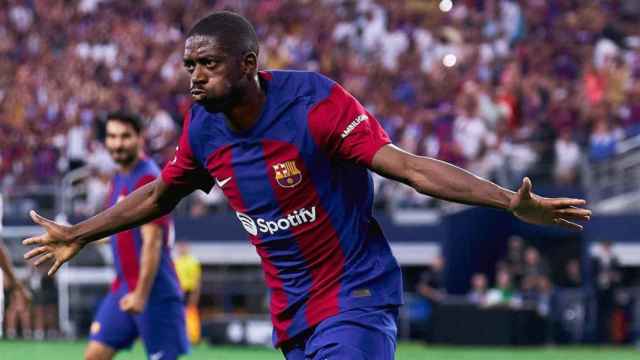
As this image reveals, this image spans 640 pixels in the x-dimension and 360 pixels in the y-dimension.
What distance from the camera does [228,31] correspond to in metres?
5.49

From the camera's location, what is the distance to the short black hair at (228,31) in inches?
215

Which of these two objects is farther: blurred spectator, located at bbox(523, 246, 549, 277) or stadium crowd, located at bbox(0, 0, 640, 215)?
A: stadium crowd, located at bbox(0, 0, 640, 215)

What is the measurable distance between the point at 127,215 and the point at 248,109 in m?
0.91

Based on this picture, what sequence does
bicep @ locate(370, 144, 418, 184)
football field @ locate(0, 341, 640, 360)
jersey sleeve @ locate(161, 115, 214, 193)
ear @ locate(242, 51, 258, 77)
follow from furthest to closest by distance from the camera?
football field @ locate(0, 341, 640, 360), jersey sleeve @ locate(161, 115, 214, 193), ear @ locate(242, 51, 258, 77), bicep @ locate(370, 144, 418, 184)

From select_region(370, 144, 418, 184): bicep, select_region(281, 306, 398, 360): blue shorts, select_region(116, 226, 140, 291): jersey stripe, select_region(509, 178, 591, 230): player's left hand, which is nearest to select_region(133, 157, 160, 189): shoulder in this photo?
select_region(116, 226, 140, 291): jersey stripe

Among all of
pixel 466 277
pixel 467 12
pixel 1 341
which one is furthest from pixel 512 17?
pixel 1 341

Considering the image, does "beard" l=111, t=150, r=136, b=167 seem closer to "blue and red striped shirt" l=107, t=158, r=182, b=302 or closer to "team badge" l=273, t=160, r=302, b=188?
"blue and red striped shirt" l=107, t=158, r=182, b=302

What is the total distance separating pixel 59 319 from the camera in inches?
925

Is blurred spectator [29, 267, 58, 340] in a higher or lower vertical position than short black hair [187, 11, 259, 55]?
lower

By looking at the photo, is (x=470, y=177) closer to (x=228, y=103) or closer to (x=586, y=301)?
(x=228, y=103)

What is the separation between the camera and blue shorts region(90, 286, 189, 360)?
9414 mm

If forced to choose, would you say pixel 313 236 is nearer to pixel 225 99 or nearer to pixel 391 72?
pixel 225 99

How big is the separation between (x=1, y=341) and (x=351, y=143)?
1743cm

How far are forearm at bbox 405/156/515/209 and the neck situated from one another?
69 cm
